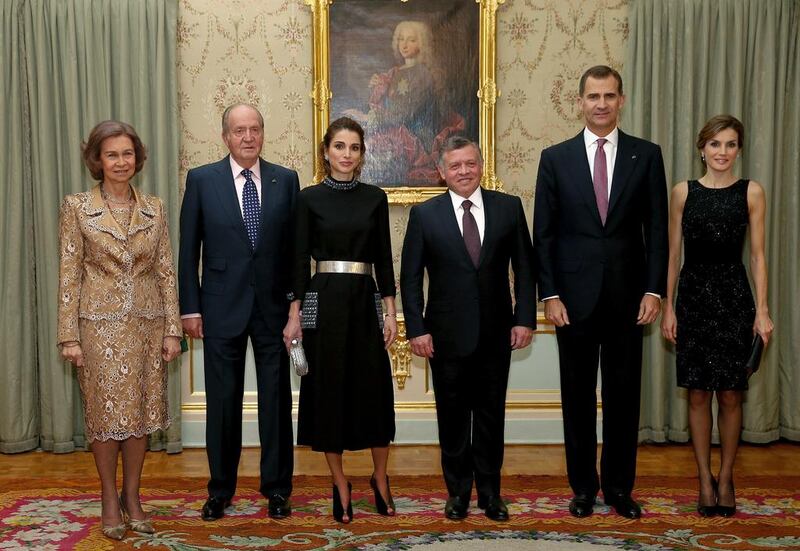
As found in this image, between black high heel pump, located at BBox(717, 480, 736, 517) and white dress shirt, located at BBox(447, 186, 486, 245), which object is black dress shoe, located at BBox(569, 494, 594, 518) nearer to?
black high heel pump, located at BBox(717, 480, 736, 517)

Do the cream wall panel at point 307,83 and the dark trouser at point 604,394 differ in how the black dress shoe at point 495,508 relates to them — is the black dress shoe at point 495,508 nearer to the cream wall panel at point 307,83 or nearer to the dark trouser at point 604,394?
the dark trouser at point 604,394

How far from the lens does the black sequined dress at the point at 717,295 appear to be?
338 cm

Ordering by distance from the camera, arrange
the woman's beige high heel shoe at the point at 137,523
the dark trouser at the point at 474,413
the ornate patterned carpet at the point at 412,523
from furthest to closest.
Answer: the dark trouser at the point at 474,413, the woman's beige high heel shoe at the point at 137,523, the ornate patterned carpet at the point at 412,523

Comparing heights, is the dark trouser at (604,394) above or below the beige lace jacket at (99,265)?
below

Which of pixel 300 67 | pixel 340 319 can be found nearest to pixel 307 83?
pixel 300 67

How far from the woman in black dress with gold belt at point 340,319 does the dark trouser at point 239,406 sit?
0.17 m

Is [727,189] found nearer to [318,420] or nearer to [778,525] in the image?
[778,525]

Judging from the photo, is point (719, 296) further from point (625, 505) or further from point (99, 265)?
point (99, 265)

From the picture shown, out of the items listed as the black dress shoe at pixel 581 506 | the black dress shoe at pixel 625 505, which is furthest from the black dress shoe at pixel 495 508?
the black dress shoe at pixel 625 505

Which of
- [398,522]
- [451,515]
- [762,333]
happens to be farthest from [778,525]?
[398,522]

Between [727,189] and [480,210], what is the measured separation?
101 centimetres

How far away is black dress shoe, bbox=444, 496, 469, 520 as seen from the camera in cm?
332

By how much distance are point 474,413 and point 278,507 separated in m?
0.88

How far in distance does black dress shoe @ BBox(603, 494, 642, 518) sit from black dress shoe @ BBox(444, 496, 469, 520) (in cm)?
61
